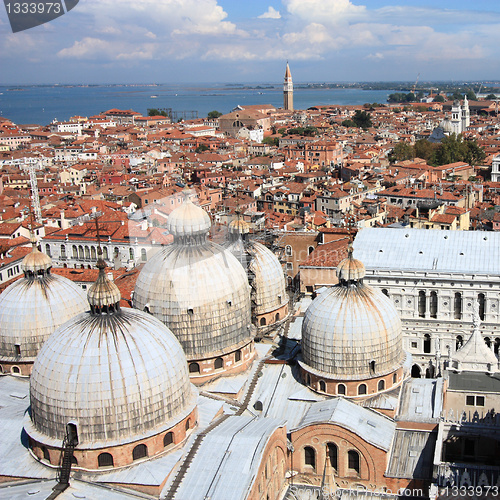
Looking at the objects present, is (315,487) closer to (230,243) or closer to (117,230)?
(230,243)

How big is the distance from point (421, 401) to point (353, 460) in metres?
3.50

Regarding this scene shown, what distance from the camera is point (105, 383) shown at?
14.5 metres

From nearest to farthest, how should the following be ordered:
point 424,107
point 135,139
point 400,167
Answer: point 400,167 → point 135,139 → point 424,107

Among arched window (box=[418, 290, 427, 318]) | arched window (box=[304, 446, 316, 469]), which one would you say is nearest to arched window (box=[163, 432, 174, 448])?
arched window (box=[304, 446, 316, 469])

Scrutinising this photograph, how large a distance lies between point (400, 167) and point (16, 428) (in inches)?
2382

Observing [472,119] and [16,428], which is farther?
[472,119]

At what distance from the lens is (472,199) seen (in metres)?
55.3

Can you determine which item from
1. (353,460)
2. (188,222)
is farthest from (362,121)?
(353,460)

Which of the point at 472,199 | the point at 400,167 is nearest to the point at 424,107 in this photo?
the point at 400,167

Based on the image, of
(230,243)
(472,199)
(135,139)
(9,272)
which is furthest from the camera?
(135,139)

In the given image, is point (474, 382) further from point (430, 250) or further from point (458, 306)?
point (430, 250)

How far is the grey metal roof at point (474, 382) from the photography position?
21.2 m

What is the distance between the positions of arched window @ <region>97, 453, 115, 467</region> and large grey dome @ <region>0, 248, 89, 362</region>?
5.99 meters

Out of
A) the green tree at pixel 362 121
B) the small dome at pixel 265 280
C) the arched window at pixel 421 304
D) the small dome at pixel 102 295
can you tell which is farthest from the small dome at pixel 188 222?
the green tree at pixel 362 121
